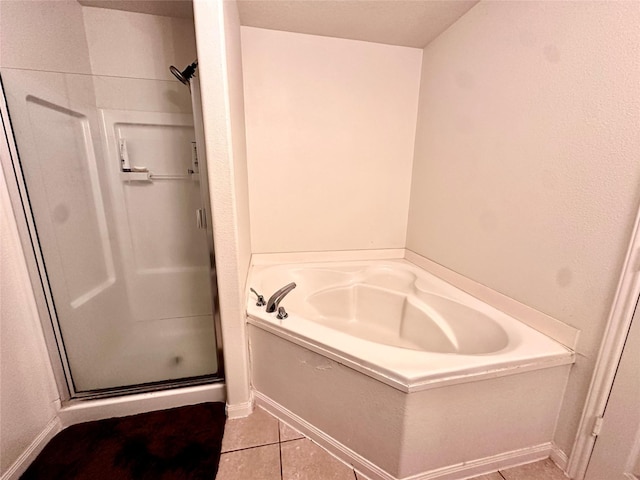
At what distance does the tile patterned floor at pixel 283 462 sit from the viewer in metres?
1.03

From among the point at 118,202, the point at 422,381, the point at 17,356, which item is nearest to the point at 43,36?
the point at 118,202

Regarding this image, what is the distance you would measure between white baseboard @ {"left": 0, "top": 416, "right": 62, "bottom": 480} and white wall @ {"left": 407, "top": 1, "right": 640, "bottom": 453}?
83.4 inches

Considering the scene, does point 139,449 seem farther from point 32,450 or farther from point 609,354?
point 609,354

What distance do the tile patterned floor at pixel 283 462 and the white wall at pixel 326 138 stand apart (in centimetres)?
115

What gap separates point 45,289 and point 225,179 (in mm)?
941

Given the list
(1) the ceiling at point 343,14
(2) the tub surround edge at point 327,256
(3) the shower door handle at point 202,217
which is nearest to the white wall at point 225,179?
(3) the shower door handle at point 202,217

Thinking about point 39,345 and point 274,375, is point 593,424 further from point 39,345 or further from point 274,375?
point 39,345

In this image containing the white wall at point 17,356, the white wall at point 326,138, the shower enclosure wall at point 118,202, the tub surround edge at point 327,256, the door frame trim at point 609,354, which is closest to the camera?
the door frame trim at point 609,354

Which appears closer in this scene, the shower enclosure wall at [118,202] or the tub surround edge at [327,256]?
the shower enclosure wall at [118,202]

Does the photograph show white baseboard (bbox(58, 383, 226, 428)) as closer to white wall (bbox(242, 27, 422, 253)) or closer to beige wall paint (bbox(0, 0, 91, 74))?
white wall (bbox(242, 27, 422, 253))

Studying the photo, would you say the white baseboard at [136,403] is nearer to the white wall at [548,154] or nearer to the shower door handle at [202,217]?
the shower door handle at [202,217]

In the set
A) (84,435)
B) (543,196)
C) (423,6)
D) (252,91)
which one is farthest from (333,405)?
(423,6)

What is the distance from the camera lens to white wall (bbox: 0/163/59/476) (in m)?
Result: 0.95

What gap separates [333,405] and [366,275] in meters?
0.94
